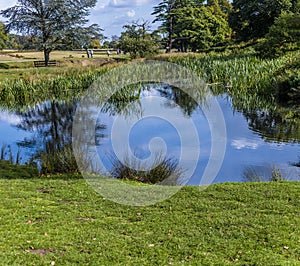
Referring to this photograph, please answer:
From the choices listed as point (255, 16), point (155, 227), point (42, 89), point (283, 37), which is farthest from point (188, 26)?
point (155, 227)

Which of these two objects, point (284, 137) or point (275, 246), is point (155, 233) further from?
point (284, 137)

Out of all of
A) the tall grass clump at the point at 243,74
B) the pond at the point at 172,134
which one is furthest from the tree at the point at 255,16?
the pond at the point at 172,134

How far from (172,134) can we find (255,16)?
3162cm

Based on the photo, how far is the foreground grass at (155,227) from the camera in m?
3.71

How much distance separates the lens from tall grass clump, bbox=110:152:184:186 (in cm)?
711

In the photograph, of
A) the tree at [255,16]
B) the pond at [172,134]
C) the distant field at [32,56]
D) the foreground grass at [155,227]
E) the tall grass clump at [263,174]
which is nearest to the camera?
the foreground grass at [155,227]

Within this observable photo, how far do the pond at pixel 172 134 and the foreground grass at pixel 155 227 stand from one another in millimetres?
1752

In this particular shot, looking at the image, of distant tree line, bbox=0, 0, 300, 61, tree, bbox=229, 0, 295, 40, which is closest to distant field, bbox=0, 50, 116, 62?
distant tree line, bbox=0, 0, 300, 61

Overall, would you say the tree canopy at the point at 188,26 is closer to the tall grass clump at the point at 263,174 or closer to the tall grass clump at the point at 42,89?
the tall grass clump at the point at 42,89

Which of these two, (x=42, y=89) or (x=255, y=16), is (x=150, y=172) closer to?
(x=42, y=89)

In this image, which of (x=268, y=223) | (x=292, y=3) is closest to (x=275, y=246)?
(x=268, y=223)

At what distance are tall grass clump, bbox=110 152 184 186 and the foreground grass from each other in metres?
1.12

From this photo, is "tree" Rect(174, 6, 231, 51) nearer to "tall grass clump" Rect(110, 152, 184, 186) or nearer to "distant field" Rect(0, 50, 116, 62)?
"distant field" Rect(0, 50, 116, 62)

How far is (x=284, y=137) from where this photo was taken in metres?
10.5
